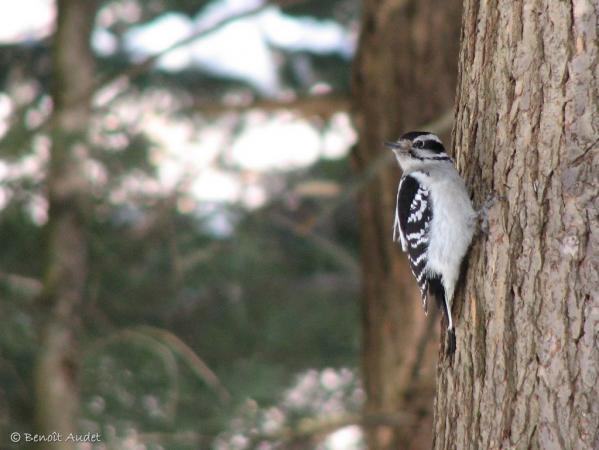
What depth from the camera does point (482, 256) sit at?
4059 millimetres

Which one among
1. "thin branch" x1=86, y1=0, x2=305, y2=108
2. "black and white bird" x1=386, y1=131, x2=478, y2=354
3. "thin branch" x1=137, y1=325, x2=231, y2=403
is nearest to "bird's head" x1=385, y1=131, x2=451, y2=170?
"black and white bird" x1=386, y1=131, x2=478, y2=354

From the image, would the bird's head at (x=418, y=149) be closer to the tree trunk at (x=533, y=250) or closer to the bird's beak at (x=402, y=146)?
the bird's beak at (x=402, y=146)

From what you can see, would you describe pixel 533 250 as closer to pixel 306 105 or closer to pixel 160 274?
pixel 306 105

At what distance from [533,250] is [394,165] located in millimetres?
4124

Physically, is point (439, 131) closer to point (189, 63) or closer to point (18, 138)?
point (18, 138)

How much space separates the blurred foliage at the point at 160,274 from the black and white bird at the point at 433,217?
2.66m

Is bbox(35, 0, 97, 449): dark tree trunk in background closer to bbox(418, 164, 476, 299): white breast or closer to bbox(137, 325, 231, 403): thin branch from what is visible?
bbox(137, 325, 231, 403): thin branch

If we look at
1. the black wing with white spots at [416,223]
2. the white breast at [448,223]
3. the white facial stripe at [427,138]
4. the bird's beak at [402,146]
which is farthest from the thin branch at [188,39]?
the white breast at [448,223]

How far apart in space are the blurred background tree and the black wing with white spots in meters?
1.49

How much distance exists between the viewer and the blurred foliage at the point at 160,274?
8.41m

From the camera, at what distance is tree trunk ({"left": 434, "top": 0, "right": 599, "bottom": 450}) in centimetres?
352

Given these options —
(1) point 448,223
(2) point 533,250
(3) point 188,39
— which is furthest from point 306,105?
(2) point 533,250

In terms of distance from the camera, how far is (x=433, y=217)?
491 cm

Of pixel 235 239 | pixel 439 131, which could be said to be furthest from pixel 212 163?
pixel 439 131
